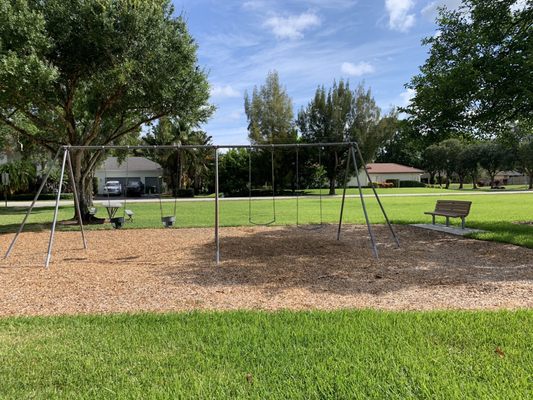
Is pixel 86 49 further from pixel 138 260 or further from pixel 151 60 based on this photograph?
pixel 138 260

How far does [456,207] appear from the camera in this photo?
12.4 metres

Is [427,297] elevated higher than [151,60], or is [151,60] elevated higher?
[151,60]

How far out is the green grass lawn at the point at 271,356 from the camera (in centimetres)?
300

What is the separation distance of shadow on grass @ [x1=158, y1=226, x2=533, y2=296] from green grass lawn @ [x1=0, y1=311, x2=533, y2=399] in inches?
67.0

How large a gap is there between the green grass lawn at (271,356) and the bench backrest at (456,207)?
766 centimetres

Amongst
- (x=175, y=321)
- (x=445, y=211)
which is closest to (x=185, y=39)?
(x=445, y=211)

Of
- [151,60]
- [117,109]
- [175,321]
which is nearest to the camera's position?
[175,321]

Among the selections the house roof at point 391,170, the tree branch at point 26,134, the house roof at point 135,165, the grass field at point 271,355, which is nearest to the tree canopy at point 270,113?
the house roof at point 135,165

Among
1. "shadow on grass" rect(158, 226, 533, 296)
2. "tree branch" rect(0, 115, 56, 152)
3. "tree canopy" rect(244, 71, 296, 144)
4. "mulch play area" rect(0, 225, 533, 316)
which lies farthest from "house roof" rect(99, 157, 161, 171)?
"shadow on grass" rect(158, 226, 533, 296)

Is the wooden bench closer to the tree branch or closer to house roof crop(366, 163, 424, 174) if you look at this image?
the tree branch

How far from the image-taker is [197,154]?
1815 inches

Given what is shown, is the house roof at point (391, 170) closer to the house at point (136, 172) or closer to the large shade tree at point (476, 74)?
the house at point (136, 172)

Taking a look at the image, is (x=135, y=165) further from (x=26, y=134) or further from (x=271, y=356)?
(x=271, y=356)

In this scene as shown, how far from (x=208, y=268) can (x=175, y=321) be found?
317cm
